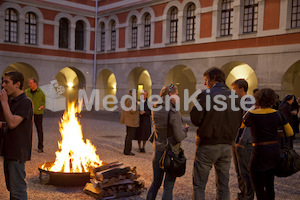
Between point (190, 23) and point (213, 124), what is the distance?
16436 mm

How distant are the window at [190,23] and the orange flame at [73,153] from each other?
13.6 meters

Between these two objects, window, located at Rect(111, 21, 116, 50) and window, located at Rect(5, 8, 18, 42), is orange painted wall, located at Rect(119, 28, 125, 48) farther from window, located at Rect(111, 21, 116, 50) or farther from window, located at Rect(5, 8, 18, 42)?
window, located at Rect(5, 8, 18, 42)

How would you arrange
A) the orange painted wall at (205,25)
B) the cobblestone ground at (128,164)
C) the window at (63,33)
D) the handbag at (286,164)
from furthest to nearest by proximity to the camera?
the window at (63,33)
the orange painted wall at (205,25)
the cobblestone ground at (128,164)
the handbag at (286,164)

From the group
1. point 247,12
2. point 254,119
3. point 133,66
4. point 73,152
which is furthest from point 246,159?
point 133,66

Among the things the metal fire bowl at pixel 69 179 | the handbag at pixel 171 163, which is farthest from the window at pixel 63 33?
the handbag at pixel 171 163

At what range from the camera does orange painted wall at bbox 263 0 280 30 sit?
1497 cm

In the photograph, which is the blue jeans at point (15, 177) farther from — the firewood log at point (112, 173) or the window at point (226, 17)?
the window at point (226, 17)

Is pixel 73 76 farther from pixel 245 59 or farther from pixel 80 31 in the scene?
pixel 245 59

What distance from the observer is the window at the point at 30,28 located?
22.0m

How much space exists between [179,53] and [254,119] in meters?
16.0

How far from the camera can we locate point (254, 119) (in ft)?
12.5

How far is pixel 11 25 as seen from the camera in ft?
69.8

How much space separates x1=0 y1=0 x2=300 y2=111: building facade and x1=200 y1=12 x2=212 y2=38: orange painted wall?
0.19ft

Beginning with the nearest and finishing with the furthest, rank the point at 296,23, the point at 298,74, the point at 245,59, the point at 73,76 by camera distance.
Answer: the point at 296,23 < the point at 245,59 < the point at 298,74 < the point at 73,76
